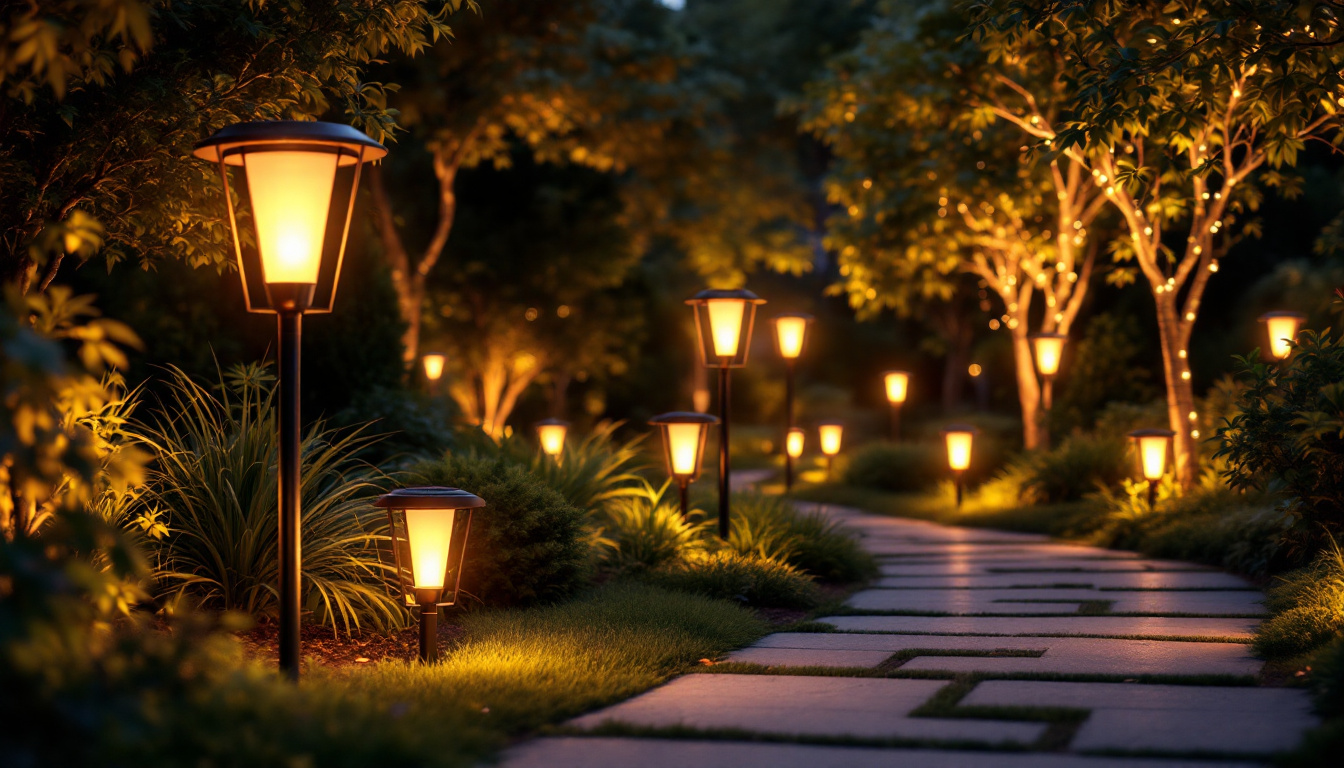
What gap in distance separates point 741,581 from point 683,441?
144cm

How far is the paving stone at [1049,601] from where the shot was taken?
721cm

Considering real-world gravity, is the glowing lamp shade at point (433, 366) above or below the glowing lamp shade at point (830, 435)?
above

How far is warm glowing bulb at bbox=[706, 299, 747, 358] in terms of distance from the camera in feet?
28.0

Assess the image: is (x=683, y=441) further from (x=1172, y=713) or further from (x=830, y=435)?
(x=830, y=435)

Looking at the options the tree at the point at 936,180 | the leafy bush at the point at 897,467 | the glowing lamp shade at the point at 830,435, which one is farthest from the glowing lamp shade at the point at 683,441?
the glowing lamp shade at the point at 830,435

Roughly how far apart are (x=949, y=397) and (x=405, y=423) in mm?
21062

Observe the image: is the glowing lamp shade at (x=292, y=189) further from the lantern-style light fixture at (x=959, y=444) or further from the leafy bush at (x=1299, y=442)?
the lantern-style light fixture at (x=959, y=444)

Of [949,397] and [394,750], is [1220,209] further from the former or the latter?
[949,397]

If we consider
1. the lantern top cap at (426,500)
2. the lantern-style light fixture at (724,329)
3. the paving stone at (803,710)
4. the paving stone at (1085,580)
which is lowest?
the paving stone at (803,710)

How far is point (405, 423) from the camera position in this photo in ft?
35.0

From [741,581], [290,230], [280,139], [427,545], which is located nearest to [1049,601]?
[741,581]

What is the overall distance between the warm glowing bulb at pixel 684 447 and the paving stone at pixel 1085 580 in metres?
1.80

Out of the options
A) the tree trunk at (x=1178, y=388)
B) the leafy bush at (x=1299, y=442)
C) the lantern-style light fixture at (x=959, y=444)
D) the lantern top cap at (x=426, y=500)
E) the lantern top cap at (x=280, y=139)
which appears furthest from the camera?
the lantern-style light fixture at (x=959, y=444)

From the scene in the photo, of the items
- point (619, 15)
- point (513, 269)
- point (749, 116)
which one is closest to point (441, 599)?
point (619, 15)
